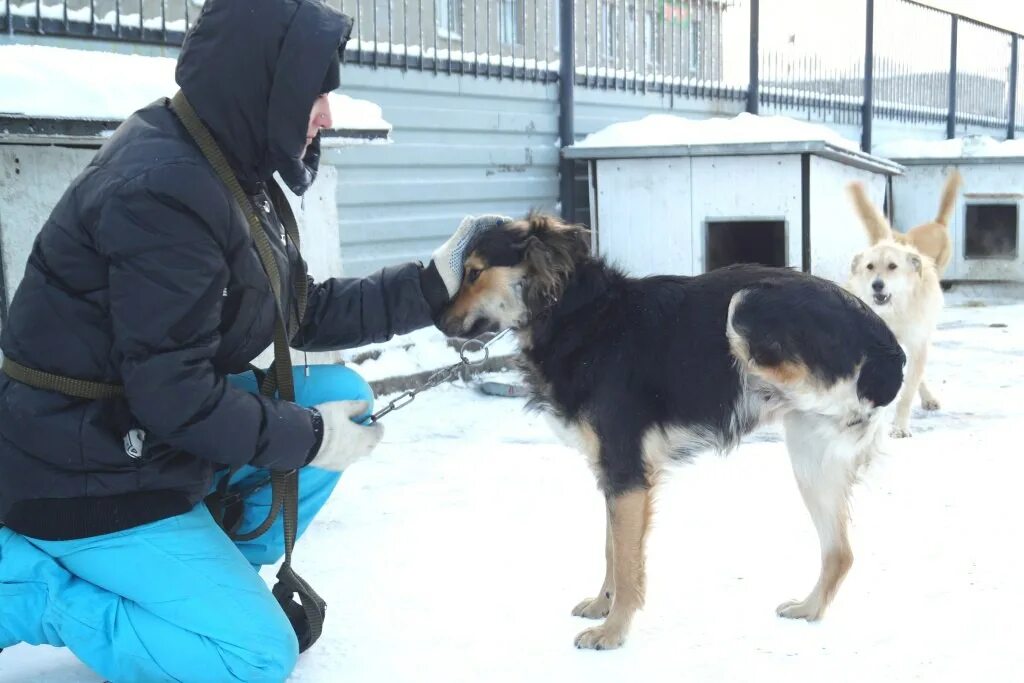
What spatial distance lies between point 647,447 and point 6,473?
146cm

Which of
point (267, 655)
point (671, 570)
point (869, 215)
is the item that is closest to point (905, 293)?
point (869, 215)

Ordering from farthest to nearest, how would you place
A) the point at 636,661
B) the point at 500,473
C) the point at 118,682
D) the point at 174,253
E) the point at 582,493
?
the point at 500,473, the point at 582,493, the point at 636,661, the point at 118,682, the point at 174,253

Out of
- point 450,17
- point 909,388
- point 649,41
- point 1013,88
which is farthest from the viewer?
point 1013,88

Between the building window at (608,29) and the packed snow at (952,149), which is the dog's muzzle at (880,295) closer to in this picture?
the building window at (608,29)

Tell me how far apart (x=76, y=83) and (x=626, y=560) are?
7.84 ft

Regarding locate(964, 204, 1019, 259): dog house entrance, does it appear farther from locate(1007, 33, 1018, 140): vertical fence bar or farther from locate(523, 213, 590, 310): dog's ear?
locate(523, 213, 590, 310): dog's ear

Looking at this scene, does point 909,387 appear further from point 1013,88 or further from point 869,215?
point 1013,88

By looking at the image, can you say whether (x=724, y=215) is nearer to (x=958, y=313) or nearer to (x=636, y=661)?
(x=958, y=313)

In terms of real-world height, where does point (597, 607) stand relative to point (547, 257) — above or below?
below

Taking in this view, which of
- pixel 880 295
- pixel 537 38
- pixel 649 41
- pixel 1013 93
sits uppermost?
pixel 1013 93

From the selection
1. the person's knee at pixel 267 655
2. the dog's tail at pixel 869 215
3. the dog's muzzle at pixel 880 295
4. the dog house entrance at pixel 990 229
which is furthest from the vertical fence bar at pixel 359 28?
the dog house entrance at pixel 990 229

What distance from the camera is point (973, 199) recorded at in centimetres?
1035

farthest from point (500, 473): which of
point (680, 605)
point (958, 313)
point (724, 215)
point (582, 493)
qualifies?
point (958, 313)

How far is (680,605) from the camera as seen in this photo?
272 centimetres
